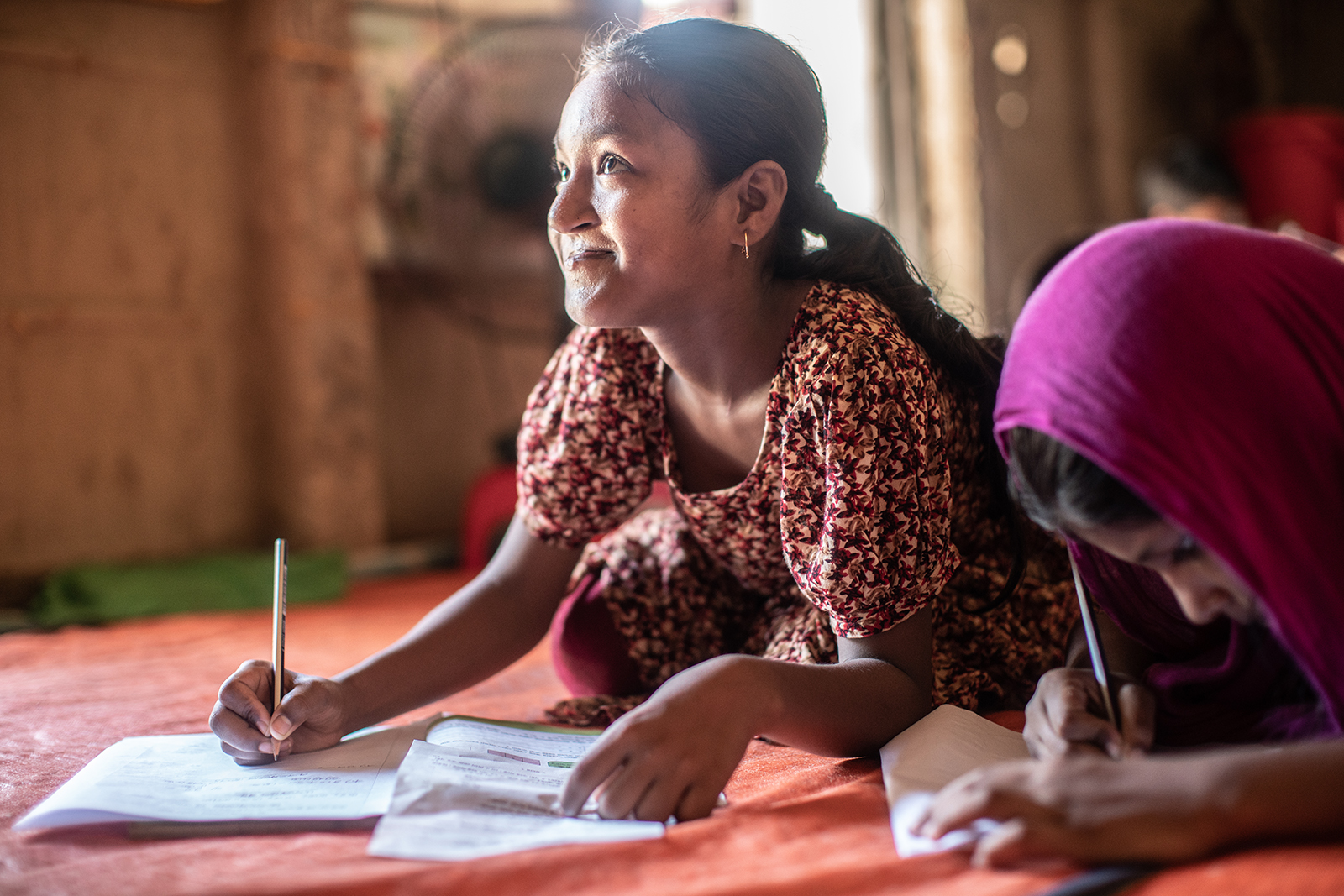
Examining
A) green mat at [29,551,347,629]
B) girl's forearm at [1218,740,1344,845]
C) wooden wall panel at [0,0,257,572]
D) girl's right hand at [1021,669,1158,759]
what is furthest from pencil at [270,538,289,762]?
wooden wall panel at [0,0,257,572]

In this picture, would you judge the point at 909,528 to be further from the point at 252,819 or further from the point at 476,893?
the point at 252,819

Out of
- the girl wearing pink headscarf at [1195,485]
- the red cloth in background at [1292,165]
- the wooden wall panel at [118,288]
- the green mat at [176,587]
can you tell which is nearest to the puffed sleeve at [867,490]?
the girl wearing pink headscarf at [1195,485]

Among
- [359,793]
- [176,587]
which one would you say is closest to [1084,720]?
[359,793]

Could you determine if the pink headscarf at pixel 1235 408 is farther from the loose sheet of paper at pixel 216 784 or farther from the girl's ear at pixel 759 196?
the loose sheet of paper at pixel 216 784

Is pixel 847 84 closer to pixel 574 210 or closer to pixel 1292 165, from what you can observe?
pixel 1292 165

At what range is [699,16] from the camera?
138cm

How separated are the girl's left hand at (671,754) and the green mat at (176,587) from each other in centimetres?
201

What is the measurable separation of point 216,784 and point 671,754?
471mm

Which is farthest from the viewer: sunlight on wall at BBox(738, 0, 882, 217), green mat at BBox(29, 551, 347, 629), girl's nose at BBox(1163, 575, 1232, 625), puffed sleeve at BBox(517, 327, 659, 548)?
sunlight on wall at BBox(738, 0, 882, 217)

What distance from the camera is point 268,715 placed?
3.72 ft

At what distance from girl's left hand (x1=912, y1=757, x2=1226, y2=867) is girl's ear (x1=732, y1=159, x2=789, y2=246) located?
75cm

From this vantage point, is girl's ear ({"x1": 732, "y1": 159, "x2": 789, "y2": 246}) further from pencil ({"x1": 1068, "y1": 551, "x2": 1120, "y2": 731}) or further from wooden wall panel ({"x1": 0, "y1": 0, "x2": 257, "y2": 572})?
wooden wall panel ({"x1": 0, "y1": 0, "x2": 257, "y2": 572})

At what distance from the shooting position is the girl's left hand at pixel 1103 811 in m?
0.80

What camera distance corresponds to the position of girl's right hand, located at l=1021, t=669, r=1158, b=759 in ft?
3.13
